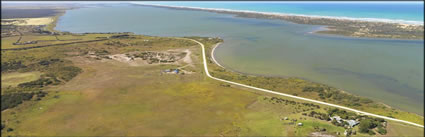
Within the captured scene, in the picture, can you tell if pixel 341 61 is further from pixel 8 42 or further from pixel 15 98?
pixel 8 42

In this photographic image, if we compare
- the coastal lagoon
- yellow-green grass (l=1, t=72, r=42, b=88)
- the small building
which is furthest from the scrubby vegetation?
the small building

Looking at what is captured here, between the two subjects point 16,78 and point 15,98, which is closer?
point 15,98

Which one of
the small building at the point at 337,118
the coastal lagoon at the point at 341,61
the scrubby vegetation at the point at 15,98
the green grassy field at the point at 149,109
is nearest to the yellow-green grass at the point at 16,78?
the green grassy field at the point at 149,109

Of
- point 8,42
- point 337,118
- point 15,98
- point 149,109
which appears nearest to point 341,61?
point 337,118

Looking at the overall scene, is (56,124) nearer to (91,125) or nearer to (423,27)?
(91,125)

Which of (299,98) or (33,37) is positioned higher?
(33,37)

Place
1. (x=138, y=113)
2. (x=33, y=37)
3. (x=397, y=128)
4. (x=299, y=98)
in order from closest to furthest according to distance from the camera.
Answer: (x=397, y=128)
(x=138, y=113)
(x=299, y=98)
(x=33, y=37)

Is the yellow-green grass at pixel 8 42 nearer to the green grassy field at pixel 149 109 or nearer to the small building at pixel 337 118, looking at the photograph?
the green grassy field at pixel 149 109

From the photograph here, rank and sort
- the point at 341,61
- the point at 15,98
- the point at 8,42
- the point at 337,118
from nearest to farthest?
1. the point at 337,118
2. the point at 15,98
3. the point at 341,61
4. the point at 8,42

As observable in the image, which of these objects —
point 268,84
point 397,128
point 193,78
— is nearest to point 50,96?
point 193,78
